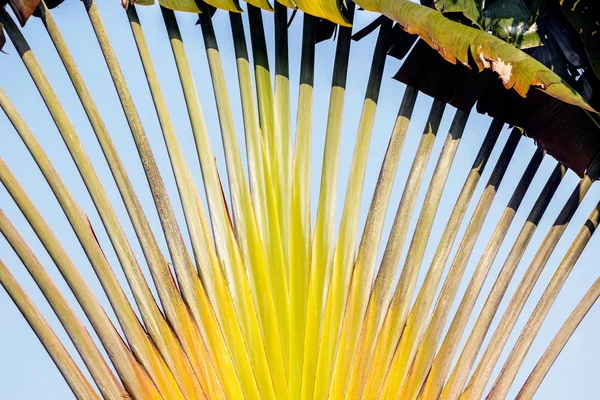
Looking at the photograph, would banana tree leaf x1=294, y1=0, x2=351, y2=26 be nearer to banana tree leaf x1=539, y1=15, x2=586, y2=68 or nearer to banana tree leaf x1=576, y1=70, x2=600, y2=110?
banana tree leaf x1=539, y1=15, x2=586, y2=68

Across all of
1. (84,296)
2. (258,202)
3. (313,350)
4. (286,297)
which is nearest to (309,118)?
(258,202)

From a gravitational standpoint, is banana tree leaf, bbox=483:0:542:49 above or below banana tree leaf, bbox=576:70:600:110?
above

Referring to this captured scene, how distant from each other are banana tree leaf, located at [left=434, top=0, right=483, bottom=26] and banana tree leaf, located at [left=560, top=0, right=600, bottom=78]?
0.98 ft

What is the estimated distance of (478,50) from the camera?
7.41 feet

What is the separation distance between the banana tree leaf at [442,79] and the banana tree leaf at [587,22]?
330 millimetres

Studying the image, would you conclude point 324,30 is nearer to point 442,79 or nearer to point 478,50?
point 442,79

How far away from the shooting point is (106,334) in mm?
2061

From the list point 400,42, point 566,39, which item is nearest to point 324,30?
point 400,42

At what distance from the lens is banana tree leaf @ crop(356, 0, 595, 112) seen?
86.3 inches

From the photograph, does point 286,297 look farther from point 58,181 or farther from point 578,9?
point 578,9

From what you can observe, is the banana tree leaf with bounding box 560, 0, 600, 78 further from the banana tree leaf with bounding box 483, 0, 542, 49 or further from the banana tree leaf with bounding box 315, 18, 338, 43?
the banana tree leaf with bounding box 315, 18, 338, 43

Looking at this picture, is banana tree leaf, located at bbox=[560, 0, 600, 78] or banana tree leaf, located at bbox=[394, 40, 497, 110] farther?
banana tree leaf, located at bbox=[394, 40, 497, 110]

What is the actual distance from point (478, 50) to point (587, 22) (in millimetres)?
555

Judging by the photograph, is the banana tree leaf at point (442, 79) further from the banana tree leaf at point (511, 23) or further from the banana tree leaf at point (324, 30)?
the banana tree leaf at point (324, 30)
